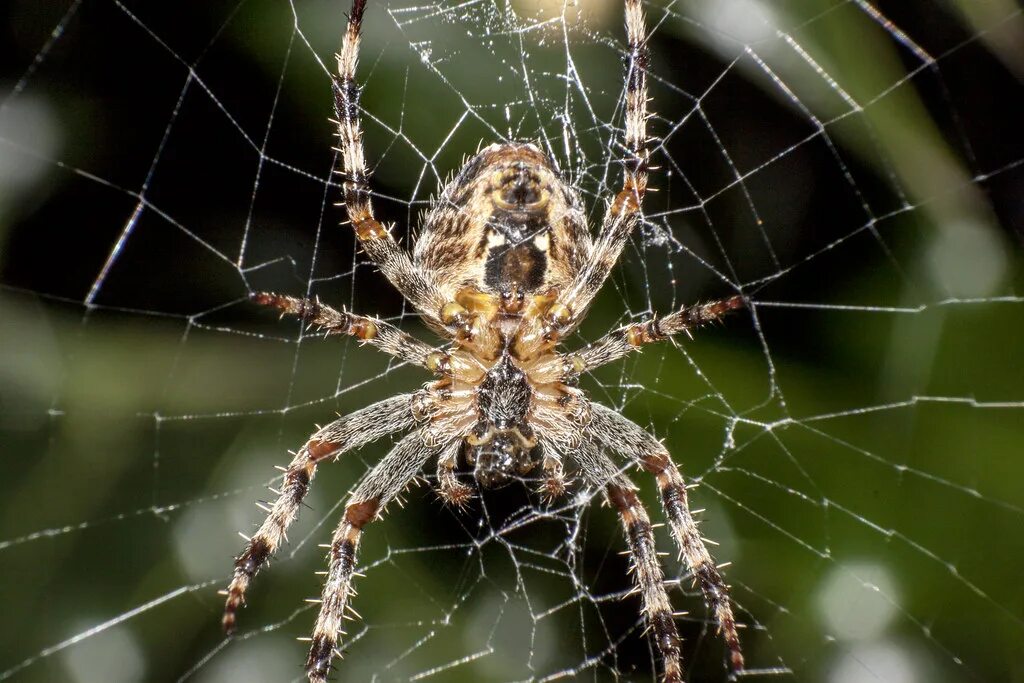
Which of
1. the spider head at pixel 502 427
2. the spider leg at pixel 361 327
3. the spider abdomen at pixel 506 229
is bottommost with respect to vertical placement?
the spider head at pixel 502 427

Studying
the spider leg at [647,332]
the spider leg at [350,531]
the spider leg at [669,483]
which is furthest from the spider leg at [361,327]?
the spider leg at [669,483]

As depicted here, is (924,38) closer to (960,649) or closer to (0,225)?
(960,649)

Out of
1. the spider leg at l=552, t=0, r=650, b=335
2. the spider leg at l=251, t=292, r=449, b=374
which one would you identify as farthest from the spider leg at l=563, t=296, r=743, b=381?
the spider leg at l=251, t=292, r=449, b=374

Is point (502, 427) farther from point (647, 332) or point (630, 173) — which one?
point (630, 173)

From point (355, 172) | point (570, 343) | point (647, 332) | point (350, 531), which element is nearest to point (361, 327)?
point (355, 172)

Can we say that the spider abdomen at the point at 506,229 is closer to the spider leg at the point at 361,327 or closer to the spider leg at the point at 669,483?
the spider leg at the point at 361,327

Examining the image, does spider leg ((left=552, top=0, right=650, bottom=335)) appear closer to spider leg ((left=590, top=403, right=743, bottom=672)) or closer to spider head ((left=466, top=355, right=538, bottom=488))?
spider head ((left=466, top=355, right=538, bottom=488))
